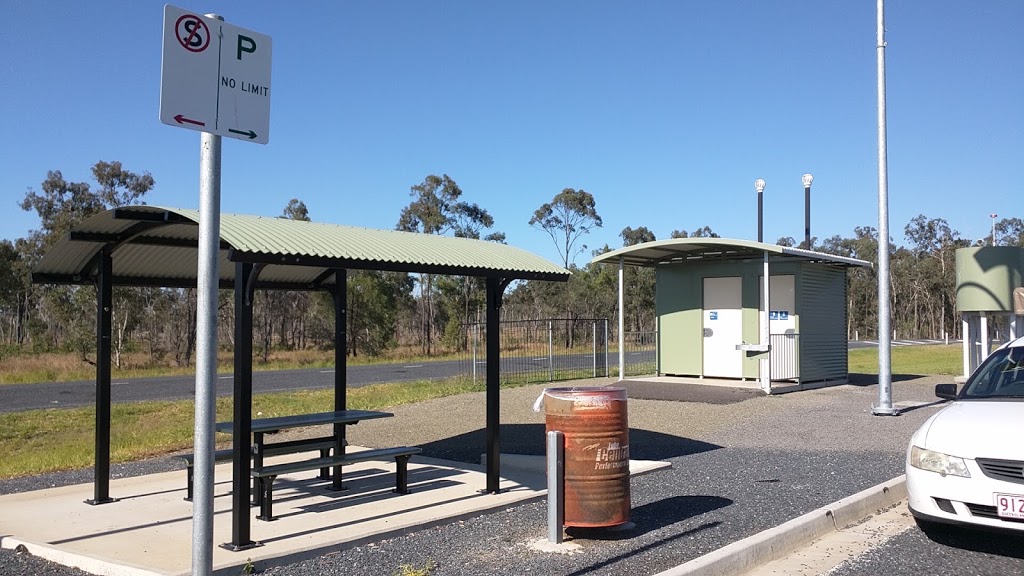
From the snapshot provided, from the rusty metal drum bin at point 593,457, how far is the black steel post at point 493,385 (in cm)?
176

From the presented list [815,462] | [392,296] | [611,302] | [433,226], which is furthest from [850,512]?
[611,302]

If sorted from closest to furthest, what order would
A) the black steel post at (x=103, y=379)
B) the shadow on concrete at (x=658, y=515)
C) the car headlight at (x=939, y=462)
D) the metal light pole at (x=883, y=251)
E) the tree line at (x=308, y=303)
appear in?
the car headlight at (x=939, y=462), the shadow on concrete at (x=658, y=515), the black steel post at (x=103, y=379), the metal light pole at (x=883, y=251), the tree line at (x=308, y=303)

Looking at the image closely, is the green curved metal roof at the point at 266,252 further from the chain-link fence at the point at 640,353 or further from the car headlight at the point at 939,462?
the chain-link fence at the point at 640,353

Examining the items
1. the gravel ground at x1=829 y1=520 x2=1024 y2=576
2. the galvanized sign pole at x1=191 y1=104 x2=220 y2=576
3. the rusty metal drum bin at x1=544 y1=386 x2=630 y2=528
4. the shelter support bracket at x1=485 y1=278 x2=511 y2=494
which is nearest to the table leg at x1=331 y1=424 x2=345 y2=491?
the shelter support bracket at x1=485 y1=278 x2=511 y2=494

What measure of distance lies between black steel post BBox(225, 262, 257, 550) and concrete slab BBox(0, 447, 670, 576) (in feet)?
0.61

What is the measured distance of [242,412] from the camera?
6.23 metres

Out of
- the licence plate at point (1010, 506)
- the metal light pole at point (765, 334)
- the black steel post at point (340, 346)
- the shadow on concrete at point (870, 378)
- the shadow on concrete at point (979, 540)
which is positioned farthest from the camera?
the shadow on concrete at point (870, 378)

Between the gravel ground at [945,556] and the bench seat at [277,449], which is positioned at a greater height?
the bench seat at [277,449]

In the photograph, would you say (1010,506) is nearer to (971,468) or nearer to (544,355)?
(971,468)

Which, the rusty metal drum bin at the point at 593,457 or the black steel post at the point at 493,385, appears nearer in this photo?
the rusty metal drum bin at the point at 593,457

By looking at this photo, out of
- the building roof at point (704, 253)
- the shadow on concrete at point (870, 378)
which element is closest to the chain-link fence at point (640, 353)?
the building roof at point (704, 253)

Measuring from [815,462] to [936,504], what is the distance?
393 cm

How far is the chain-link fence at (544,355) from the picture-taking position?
2325 centimetres

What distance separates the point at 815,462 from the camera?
984cm
